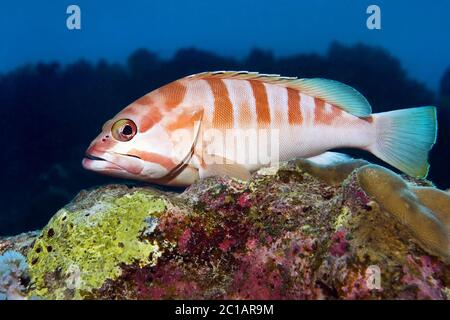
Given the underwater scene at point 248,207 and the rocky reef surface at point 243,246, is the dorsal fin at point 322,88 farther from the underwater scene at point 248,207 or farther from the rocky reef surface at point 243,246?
the rocky reef surface at point 243,246

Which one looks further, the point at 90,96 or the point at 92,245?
the point at 90,96

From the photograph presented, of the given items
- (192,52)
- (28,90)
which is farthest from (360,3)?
(28,90)

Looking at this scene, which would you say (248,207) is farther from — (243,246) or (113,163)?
(113,163)

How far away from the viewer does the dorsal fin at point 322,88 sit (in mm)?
2957

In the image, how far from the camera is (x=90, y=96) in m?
17.8

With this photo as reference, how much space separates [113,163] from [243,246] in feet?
4.00

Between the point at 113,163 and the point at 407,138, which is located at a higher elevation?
the point at 407,138

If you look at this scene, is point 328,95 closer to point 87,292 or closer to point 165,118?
point 165,118

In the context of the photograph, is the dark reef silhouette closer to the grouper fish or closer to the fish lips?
the fish lips

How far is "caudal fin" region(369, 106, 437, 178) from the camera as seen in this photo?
2.84 metres

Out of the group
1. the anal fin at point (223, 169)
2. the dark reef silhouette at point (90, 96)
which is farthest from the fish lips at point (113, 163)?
the dark reef silhouette at point (90, 96)

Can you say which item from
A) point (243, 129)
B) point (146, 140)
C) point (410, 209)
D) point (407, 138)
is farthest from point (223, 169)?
point (407, 138)

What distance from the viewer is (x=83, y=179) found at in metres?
13.9

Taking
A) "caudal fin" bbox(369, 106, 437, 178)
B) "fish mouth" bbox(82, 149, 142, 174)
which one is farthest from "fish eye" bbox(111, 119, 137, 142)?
"caudal fin" bbox(369, 106, 437, 178)
